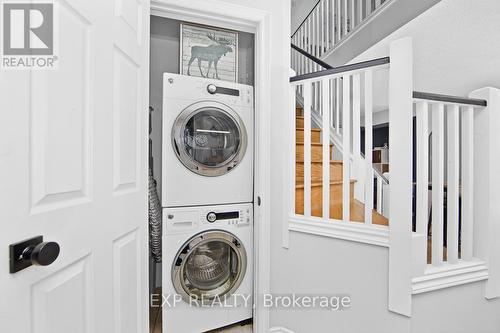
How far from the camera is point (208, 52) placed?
232cm

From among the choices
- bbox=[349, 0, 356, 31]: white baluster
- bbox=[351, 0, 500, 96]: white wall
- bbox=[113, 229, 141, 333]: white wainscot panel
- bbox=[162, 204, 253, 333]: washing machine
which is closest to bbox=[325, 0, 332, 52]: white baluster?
bbox=[349, 0, 356, 31]: white baluster

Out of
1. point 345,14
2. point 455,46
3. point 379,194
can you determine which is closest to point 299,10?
point 345,14

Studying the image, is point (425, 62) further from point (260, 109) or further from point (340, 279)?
point (340, 279)

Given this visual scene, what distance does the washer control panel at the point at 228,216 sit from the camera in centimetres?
188

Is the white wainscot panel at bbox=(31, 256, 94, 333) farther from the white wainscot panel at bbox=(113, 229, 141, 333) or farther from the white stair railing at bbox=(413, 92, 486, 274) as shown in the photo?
the white stair railing at bbox=(413, 92, 486, 274)

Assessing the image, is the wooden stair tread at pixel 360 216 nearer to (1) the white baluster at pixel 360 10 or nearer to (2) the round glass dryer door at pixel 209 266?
(2) the round glass dryer door at pixel 209 266

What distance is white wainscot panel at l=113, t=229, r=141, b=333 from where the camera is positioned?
1123 millimetres

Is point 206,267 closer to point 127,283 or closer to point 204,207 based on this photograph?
point 204,207

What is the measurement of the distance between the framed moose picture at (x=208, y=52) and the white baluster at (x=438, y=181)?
1518mm

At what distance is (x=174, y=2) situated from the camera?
5.53ft

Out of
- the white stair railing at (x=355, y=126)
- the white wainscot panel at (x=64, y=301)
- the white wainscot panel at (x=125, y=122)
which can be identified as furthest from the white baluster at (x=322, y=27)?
the white wainscot panel at (x=64, y=301)

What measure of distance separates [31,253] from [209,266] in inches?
56.4

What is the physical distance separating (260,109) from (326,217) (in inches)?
32.4

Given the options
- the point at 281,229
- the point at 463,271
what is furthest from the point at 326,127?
the point at 463,271
